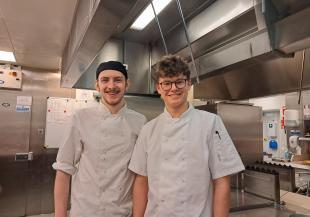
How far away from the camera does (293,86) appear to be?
7.54ft

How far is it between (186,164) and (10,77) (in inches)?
122

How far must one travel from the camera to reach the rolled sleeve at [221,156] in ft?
3.21

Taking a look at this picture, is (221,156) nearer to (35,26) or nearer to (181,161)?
(181,161)

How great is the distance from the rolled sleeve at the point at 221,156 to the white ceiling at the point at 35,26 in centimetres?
124

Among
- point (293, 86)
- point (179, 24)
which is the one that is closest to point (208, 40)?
point (179, 24)

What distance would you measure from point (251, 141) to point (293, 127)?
1.98 metres

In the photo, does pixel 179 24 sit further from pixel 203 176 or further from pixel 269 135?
pixel 269 135

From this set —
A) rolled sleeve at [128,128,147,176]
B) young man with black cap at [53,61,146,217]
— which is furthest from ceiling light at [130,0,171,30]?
rolled sleeve at [128,128,147,176]

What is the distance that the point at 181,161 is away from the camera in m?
1.01

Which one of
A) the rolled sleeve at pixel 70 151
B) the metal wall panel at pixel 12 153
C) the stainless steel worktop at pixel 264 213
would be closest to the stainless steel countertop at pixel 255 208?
the stainless steel worktop at pixel 264 213

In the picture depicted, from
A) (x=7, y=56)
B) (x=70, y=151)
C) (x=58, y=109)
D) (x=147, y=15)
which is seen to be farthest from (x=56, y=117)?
(x=70, y=151)

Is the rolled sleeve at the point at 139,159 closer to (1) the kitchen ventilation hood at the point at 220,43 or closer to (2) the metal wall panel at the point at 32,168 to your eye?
(1) the kitchen ventilation hood at the point at 220,43

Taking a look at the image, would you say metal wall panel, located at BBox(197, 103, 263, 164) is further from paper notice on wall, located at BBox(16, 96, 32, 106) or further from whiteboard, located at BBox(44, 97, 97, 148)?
paper notice on wall, located at BBox(16, 96, 32, 106)

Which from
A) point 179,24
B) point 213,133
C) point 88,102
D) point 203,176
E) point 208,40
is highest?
point 179,24
